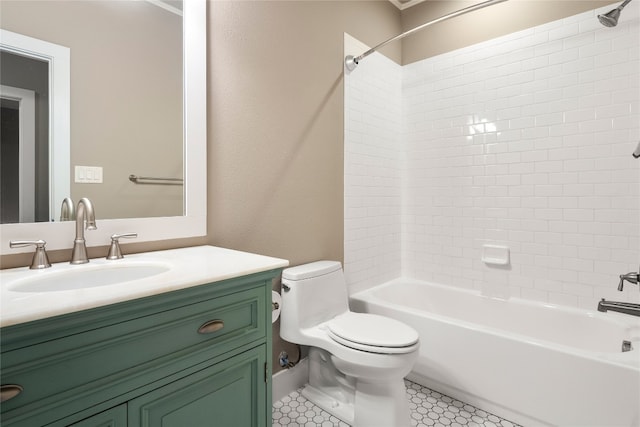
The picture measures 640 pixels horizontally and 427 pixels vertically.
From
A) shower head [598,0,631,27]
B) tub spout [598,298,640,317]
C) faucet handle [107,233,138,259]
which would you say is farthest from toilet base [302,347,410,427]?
shower head [598,0,631,27]

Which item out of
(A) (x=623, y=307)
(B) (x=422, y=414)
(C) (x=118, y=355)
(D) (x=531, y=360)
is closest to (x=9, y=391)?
(C) (x=118, y=355)

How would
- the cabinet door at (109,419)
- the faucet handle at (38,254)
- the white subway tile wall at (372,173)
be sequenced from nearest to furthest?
the cabinet door at (109,419), the faucet handle at (38,254), the white subway tile wall at (372,173)

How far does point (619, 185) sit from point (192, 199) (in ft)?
7.61

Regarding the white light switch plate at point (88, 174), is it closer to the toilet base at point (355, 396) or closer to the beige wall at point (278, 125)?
the beige wall at point (278, 125)

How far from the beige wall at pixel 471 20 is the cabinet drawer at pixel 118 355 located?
2.44 meters

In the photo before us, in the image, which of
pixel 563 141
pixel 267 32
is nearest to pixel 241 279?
pixel 267 32

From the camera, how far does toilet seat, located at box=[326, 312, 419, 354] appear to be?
4.91ft

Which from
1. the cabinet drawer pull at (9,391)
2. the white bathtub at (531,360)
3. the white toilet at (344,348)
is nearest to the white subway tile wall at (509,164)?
the white bathtub at (531,360)

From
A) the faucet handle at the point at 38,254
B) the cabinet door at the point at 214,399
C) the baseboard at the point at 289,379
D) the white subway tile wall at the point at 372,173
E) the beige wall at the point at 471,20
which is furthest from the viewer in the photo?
the white subway tile wall at the point at 372,173

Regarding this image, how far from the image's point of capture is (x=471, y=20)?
8.04 feet

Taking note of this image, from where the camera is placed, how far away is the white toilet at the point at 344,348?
1.52 metres

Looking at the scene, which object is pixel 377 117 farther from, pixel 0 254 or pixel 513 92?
pixel 0 254

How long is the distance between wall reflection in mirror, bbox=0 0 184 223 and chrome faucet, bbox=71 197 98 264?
91 mm

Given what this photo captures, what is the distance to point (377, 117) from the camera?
2.54 meters
